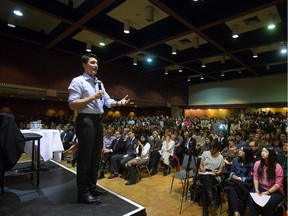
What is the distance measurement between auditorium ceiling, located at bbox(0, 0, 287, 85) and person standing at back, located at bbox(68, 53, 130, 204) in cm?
282

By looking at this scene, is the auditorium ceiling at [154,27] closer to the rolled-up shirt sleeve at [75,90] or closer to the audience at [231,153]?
the audience at [231,153]

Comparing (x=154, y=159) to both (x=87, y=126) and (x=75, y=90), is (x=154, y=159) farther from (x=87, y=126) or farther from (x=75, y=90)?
(x=75, y=90)

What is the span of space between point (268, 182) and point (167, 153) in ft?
9.18

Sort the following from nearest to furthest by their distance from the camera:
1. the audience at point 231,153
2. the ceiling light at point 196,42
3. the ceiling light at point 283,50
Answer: the audience at point 231,153 < the ceiling light at point 196,42 < the ceiling light at point 283,50

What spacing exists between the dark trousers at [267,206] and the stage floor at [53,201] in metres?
1.77

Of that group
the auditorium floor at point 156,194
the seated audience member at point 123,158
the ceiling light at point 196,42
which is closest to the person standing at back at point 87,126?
the auditorium floor at point 156,194

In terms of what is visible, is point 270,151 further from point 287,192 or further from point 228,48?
point 228,48

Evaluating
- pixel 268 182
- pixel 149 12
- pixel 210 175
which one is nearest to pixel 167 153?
pixel 210 175

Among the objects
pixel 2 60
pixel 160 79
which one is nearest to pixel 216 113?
pixel 160 79

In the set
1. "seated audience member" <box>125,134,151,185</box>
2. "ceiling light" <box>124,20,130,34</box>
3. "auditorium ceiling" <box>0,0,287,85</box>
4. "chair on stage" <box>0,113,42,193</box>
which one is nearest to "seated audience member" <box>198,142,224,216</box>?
"seated audience member" <box>125,134,151,185</box>

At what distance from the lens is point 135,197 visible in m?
3.79

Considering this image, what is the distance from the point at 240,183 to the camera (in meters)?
3.08

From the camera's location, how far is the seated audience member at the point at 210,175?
3199 millimetres

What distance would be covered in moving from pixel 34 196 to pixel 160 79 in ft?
33.4
